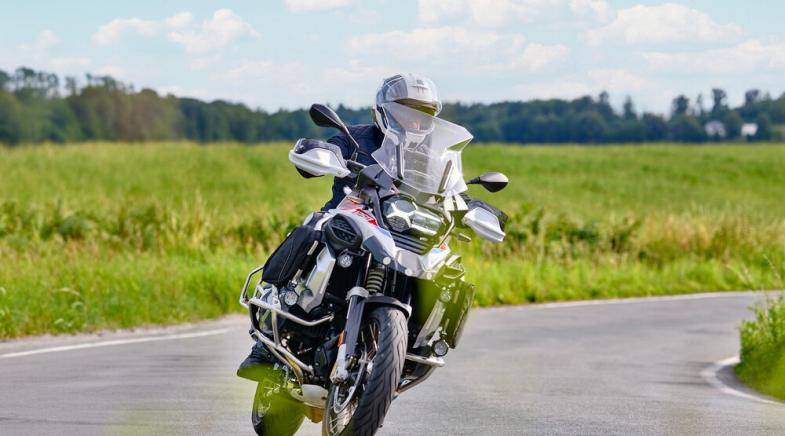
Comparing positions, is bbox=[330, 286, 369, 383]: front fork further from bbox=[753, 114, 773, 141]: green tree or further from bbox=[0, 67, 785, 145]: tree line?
bbox=[753, 114, 773, 141]: green tree

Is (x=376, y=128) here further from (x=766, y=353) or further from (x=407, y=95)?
(x=766, y=353)

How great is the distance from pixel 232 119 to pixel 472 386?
189ft

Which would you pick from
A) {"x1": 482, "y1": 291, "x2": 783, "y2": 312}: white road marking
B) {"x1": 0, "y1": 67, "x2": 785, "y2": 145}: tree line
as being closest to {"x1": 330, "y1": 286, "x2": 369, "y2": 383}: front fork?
{"x1": 482, "y1": 291, "x2": 783, "y2": 312}: white road marking

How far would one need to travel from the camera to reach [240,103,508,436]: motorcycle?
666 cm

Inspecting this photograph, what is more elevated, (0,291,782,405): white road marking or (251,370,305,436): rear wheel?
(251,370,305,436): rear wheel

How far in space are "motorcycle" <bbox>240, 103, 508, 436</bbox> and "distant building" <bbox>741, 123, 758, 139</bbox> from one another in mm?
117584

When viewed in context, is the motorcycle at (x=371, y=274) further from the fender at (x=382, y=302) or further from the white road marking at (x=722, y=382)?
the white road marking at (x=722, y=382)

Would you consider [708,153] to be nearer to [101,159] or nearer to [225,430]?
[101,159]

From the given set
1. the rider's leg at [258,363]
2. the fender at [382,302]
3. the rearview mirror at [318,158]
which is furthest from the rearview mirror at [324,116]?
the rider's leg at [258,363]

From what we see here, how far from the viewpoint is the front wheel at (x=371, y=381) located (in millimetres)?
6391

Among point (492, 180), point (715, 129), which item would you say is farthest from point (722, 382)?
point (715, 129)

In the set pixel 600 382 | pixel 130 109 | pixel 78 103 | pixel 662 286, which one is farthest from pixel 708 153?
pixel 600 382

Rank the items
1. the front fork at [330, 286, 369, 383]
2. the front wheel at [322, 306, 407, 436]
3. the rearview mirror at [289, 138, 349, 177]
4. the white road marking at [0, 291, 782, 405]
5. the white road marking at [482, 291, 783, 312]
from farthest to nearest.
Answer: the white road marking at [482, 291, 783, 312] → the white road marking at [0, 291, 782, 405] → the rearview mirror at [289, 138, 349, 177] → the front fork at [330, 286, 369, 383] → the front wheel at [322, 306, 407, 436]

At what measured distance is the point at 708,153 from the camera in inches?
3551
